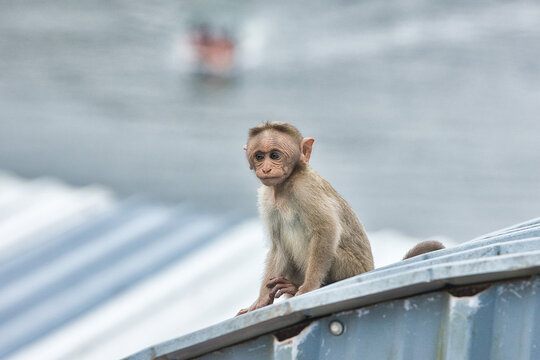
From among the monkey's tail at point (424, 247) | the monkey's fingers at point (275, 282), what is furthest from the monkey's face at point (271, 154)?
the monkey's tail at point (424, 247)

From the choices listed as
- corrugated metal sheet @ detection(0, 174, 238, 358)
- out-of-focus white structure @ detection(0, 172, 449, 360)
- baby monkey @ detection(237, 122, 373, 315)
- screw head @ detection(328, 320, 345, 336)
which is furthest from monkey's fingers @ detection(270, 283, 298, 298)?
corrugated metal sheet @ detection(0, 174, 238, 358)

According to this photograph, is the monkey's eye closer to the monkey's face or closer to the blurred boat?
the monkey's face

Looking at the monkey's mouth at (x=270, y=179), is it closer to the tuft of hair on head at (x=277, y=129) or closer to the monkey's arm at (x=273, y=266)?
the tuft of hair on head at (x=277, y=129)

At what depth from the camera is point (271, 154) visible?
337 centimetres

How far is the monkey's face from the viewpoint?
3338mm

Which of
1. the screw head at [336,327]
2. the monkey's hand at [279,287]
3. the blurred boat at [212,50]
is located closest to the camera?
the screw head at [336,327]

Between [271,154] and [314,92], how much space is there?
34.2 feet

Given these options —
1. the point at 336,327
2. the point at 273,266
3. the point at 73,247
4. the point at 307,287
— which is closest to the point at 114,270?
the point at 73,247

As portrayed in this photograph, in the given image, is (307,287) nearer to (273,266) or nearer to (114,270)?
(273,266)

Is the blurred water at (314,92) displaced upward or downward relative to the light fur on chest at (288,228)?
upward

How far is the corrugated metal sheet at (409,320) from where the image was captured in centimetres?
242

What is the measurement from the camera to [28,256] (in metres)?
8.06

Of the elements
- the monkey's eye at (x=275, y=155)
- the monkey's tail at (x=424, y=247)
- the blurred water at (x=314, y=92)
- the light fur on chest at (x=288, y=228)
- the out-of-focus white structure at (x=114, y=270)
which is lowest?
the monkey's tail at (x=424, y=247)

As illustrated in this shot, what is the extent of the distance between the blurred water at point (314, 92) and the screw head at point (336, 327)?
1034 centimetres
